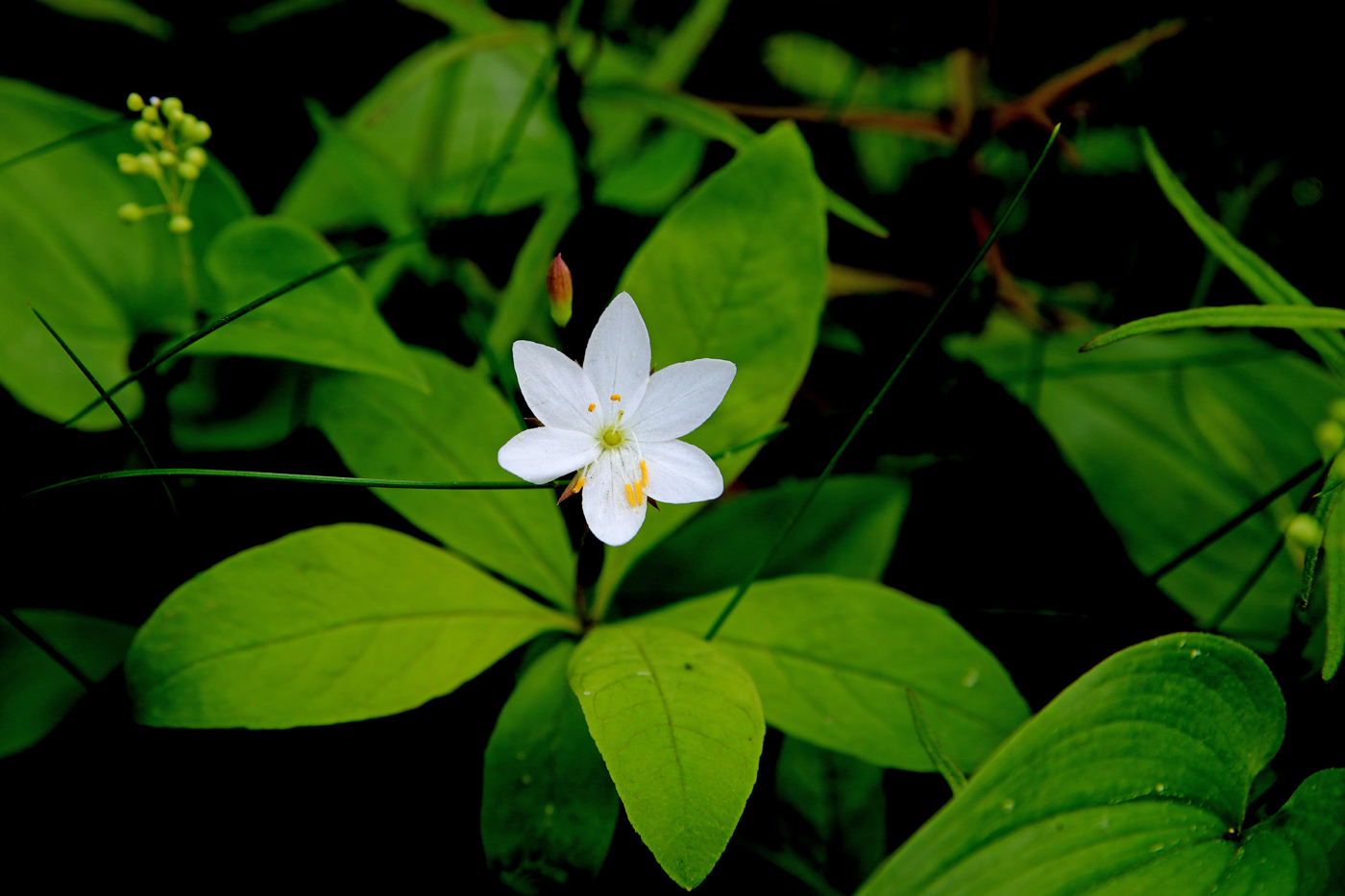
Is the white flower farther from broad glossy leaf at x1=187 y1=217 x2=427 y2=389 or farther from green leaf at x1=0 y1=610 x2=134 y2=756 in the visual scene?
green leaf at x1=0 y1=610 x2=134 y2=756

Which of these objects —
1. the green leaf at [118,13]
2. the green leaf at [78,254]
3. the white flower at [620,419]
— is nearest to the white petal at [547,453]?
the white flower at [620,419]

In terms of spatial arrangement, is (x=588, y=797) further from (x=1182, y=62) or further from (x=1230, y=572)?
(x=1182, y=62)

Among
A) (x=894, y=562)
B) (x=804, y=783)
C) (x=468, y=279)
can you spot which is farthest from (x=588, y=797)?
(x=468, y=279)

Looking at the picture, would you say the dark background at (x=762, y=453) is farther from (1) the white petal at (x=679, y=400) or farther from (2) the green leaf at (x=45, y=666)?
(1) the white petal at (x=679, y=400)

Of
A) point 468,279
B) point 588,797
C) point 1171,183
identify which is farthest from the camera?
point 468,279

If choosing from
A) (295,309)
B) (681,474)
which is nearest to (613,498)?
(681,474)

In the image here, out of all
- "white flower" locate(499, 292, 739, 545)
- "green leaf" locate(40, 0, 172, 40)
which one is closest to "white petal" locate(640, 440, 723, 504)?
"white flower" locate(499, 292, 739, 545)
